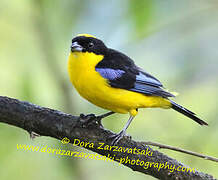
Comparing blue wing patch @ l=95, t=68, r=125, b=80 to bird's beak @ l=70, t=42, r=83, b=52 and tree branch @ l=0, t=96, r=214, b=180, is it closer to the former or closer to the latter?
bird's beak @ l=70, t=42, r=83, b=52

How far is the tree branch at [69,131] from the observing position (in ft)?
11.2

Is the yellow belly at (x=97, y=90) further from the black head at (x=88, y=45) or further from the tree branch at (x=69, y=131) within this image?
the tree branch at (x=69, y=131)

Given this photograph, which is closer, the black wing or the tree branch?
the tree branch

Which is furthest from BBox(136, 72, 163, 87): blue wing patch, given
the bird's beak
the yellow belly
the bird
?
the bird's beak

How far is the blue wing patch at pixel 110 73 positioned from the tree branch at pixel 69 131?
2.57ft

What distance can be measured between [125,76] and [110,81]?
0.34 metres

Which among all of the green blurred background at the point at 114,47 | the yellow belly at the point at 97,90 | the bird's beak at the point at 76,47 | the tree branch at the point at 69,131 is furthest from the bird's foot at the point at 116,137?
the bird's beak at the point at 76,47

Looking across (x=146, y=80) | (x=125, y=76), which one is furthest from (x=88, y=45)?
(x=146, y=80)

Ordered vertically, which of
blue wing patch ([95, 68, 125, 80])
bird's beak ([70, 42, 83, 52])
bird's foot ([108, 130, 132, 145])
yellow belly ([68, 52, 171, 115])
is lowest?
bird's foot ([108, 130, 132, 145])

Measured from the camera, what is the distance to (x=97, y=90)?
4.15 metres

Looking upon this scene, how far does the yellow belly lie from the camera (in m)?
4.15

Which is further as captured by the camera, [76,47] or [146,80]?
[146,80]

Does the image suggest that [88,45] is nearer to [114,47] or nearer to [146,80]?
[114,47]

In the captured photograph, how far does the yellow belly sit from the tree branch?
526 millimetres
